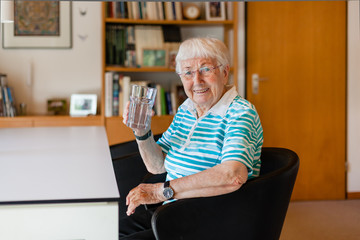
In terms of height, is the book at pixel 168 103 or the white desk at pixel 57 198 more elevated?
the book at pixel 168 103

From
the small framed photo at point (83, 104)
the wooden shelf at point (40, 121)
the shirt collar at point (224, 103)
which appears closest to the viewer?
the shirt collar at point (224, 103)

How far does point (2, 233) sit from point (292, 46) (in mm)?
3401

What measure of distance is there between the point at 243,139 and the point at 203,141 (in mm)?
232

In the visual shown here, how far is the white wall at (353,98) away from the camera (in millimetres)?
4223

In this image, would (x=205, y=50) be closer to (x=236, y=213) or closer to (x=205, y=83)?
(x=205, y=83)

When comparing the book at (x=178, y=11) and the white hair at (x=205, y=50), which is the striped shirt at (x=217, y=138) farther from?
the book at (x=178, y=11)

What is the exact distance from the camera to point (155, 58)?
399 centimetres

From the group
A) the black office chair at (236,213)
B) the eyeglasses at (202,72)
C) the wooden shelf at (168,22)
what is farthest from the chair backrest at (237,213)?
the wooden shelf at (168,22)

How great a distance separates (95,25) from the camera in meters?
4.20

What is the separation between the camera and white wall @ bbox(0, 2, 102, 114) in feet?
13.5

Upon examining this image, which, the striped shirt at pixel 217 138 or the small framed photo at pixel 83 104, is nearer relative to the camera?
the striped shirt at pixel 217 138

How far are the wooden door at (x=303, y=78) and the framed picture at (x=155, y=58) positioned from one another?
2.58 ft

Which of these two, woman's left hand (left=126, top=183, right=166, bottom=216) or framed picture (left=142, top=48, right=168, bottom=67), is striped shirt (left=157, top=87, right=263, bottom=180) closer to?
woman's left hand (left=126, top=183, right=166, bottom=216)

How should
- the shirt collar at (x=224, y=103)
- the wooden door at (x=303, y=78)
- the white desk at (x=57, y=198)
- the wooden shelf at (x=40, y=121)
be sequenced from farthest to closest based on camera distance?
the wooden door at (x=303, y=78), the wooden shelf at (x=40, y=121), the shirt collar at (x=224, y=103), the white desk at (x=57, y=198)
